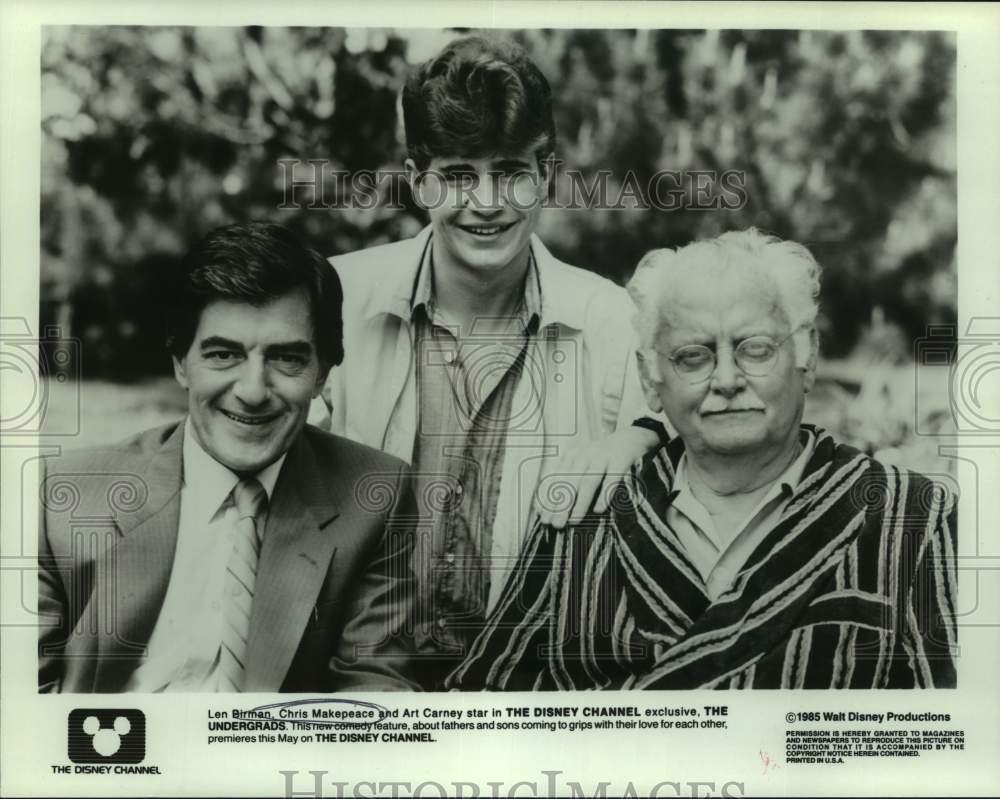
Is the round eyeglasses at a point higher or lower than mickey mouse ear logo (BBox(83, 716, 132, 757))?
higher

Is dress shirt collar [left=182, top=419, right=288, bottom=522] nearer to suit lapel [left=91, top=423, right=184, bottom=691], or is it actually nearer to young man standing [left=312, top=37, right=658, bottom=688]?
suit lapel [left=91, top=423, right=184, bottom=691]

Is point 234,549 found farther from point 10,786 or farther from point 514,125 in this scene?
point 514,125

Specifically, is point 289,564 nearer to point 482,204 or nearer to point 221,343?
point 221,343

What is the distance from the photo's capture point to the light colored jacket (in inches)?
151

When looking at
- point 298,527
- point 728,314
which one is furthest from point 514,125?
point 298,527

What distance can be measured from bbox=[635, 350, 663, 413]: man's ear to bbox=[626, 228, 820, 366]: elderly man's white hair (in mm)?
55

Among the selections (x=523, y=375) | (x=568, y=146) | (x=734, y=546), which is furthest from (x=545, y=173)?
(x=734, y=546)

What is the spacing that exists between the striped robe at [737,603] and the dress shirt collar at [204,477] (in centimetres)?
109

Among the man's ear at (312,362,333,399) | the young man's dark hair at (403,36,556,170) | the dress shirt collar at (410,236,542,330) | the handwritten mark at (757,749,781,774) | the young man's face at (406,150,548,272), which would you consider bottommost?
the handwritten mark at (757,749,781,774)

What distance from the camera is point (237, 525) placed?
3828 mm

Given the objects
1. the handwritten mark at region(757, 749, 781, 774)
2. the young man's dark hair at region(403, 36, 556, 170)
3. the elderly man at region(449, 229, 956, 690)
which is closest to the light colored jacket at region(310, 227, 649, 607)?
the elderly man at region(449, 229, 956, 690)

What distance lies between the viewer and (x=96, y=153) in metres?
3.83

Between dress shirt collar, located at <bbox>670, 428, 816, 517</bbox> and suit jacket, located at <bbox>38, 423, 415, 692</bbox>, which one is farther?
dress shirt collar, located at <bbox>670, 428, 816, 517</bbox>

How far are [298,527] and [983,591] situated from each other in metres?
2.62
